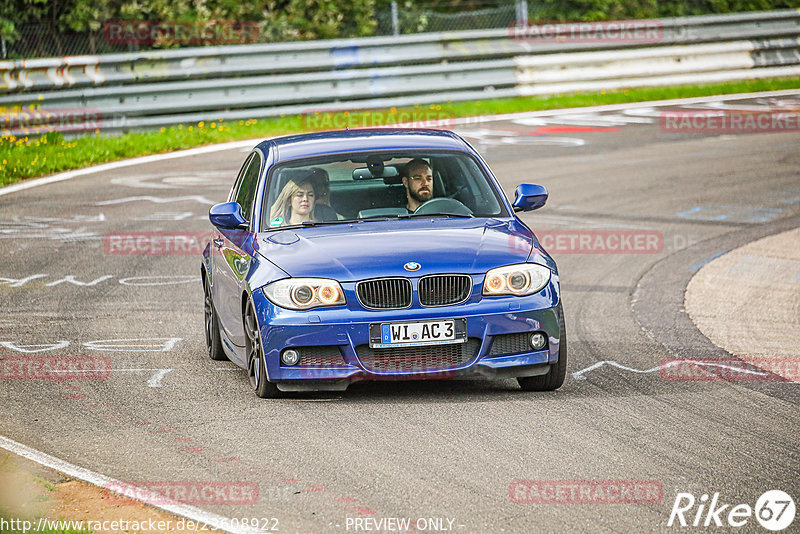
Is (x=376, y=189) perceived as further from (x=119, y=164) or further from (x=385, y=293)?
(x=119, y=164)

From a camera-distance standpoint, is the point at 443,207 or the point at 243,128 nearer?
the point at 443,207

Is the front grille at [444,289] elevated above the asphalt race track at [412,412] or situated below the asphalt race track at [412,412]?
above

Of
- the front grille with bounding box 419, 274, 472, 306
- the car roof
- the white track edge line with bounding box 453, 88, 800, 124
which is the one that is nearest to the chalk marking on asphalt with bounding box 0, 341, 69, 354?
the car roof

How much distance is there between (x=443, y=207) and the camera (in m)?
8.98

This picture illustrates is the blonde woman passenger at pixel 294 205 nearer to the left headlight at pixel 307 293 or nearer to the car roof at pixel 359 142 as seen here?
the car roof at pixel 359 142

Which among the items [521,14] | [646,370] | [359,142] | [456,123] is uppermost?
[359,142]

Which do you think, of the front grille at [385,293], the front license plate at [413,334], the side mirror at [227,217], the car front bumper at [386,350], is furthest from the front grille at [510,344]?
the side mirror at [227,217]

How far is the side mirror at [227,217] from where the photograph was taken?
891 centimetres

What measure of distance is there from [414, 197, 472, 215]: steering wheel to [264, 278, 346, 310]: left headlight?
132 cm

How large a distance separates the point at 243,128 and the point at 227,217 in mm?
14775

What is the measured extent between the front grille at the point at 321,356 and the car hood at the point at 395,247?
0.42m

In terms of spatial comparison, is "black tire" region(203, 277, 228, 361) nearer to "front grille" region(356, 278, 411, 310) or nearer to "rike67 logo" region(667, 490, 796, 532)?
"front grille" region(356, 278, 411, 310)

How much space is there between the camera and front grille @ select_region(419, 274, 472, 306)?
781 centimetres

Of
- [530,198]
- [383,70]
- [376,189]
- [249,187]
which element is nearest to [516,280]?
[530,198]
